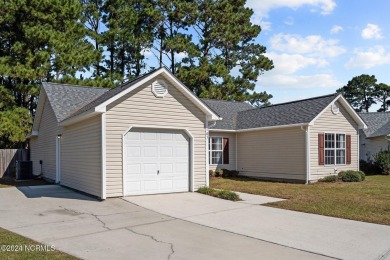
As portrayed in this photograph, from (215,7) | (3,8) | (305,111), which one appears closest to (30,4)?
(3,8)

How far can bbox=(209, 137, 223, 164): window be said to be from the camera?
870 inches

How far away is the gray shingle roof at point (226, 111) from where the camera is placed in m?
22.6

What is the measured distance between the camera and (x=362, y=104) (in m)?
70.4

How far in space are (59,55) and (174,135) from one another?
683 inches

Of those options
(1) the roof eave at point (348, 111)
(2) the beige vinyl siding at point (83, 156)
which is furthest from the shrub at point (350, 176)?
(2) the beige vinyl siding at point (83, 156)

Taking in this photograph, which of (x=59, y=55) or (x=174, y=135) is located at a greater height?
(x=59, y=55)

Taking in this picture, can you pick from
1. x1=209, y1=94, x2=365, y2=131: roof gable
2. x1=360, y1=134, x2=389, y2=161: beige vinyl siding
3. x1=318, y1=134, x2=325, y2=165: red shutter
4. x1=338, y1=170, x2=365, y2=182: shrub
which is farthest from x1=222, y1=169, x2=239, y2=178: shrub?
x1=360, y1=134, x2=389, y2=161: beige vinyl siding

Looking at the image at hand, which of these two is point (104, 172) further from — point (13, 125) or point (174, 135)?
point (13, 125)

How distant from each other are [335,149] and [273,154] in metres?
3.24

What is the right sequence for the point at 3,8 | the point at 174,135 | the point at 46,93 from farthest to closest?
1. the point at 3,8
2. the point at 46,93
3. the point at 174,135

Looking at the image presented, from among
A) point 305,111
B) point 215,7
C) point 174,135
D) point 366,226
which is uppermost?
point 215,7

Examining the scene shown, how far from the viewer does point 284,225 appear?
8984 millimetres

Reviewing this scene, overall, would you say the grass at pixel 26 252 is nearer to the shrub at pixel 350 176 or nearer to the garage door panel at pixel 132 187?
the garage door panel at pixel 132 187

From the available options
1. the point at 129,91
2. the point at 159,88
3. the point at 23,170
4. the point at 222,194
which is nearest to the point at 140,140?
the point at 129,91
